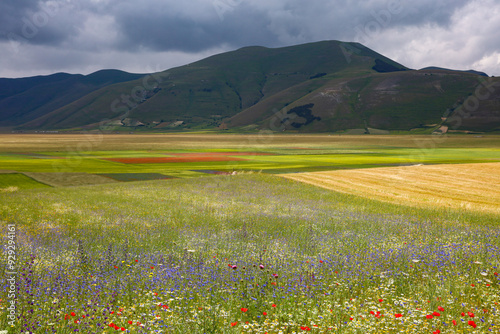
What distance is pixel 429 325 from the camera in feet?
24.0

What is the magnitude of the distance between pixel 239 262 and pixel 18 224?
12.2 meters

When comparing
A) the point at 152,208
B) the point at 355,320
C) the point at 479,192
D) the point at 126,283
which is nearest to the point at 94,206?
the point at 152,208

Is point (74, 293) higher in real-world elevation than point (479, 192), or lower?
higher

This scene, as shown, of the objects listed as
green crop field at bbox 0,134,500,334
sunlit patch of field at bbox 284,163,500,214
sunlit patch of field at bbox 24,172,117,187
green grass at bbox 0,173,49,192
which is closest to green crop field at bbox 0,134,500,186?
sunlit patch of field at bbox 24,172,117,187

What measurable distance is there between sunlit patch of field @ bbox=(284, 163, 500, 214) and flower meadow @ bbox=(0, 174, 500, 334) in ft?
27.8

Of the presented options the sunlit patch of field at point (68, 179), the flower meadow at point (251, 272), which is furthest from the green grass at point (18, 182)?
the flower meadow at point (251, 272)

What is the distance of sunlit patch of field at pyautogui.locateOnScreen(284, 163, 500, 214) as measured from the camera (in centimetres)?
2990

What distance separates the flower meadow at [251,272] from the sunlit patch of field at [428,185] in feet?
27.8

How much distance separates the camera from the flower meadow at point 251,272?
736 cm

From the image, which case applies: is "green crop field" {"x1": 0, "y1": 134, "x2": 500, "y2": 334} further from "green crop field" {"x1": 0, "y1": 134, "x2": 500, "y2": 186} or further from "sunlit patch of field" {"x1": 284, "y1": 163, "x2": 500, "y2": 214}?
"green crop field" {"x1": 0, "y1": 134, "x2": 500, "y2": 186}

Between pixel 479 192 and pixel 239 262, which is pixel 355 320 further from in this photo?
pixel 479 192

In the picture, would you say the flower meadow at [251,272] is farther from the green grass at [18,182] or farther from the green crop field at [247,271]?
the green grass at [18,182]

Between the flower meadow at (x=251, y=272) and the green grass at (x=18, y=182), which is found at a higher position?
the flower meadow at (x=251, y=272)

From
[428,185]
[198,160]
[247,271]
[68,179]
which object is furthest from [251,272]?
[198,160]
